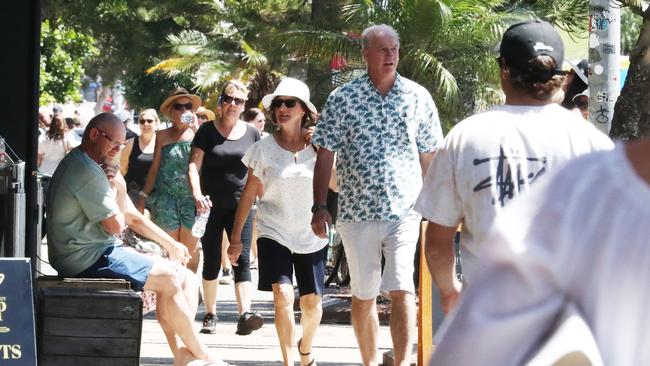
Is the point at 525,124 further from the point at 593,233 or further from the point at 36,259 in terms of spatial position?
the point at 36,259

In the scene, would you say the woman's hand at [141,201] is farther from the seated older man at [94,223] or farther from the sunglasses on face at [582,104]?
the sunglasses on face at [582,104]

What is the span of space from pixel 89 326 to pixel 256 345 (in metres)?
2.55

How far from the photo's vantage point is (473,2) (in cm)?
1534

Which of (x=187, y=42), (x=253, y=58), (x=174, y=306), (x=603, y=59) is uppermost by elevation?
(x=187, y=42)

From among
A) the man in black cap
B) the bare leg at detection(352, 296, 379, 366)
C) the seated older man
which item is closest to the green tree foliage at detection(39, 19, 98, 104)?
the seated older man

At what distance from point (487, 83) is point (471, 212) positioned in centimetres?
1219

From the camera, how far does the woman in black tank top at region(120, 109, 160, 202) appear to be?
12.0 meters

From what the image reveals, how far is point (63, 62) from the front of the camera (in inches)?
1639

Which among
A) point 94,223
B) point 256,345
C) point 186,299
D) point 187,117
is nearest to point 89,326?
point 94,223

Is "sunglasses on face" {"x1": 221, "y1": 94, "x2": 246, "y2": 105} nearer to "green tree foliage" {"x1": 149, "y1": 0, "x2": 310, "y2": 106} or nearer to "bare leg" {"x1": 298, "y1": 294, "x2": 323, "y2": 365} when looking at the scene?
"bare leg" {"x1": 298, "y1": 294, "x2": 323, "y2": 365}

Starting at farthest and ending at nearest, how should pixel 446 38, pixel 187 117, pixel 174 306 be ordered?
1. pixel 446 38
2. pixel 187 117
3. pixel 174 306

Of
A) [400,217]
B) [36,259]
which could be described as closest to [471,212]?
[400,217]

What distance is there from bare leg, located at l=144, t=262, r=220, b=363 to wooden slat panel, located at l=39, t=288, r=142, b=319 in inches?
18.8

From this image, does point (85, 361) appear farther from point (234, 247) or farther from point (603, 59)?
point (603, 59)
